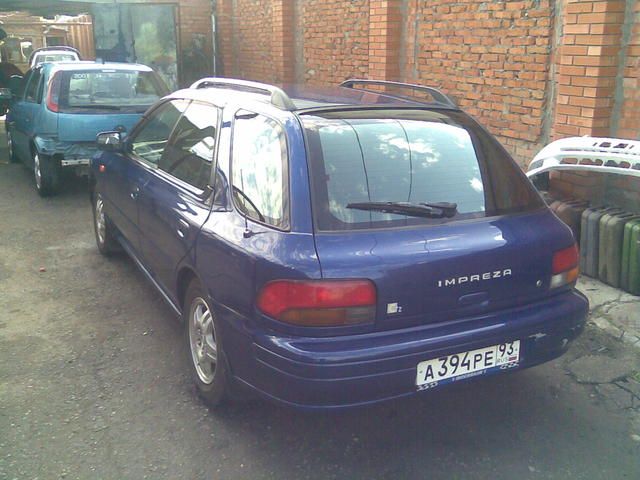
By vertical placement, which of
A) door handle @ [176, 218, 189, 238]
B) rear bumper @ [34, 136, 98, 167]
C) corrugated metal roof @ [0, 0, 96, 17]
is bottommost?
rear bumper @ [34, 136, 98, 167]

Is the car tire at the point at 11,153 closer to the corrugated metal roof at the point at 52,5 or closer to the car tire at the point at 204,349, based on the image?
the corrugated metal roof at the point at 52,5

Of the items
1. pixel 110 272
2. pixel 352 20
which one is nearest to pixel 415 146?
pixel 110 272

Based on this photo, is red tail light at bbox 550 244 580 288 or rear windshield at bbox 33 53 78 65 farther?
rear windshield at bbox 33 53 78 65

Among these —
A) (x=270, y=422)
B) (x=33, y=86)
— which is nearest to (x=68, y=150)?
(x=33, y=86)

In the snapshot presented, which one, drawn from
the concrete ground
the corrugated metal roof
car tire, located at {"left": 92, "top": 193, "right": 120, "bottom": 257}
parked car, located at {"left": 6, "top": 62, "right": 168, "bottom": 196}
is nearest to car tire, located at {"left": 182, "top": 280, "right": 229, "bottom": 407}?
the concrete ground

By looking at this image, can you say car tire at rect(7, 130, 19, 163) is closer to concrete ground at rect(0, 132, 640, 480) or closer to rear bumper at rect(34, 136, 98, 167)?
rear bumper at rect(34, 136, 98, 167)

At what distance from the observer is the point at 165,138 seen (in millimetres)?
4477

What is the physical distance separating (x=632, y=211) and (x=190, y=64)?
12.0 metres

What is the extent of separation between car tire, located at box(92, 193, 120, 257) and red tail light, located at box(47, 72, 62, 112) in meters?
2.48

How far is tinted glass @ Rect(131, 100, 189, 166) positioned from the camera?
445cm

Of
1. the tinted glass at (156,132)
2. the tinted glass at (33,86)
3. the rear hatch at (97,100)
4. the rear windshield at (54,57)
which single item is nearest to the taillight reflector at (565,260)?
the tinted glass at (156,132)

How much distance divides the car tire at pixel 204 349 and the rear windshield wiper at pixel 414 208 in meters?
0.96

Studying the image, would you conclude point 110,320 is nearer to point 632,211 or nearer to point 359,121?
point 359,121

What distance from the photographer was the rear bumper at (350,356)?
267cm
